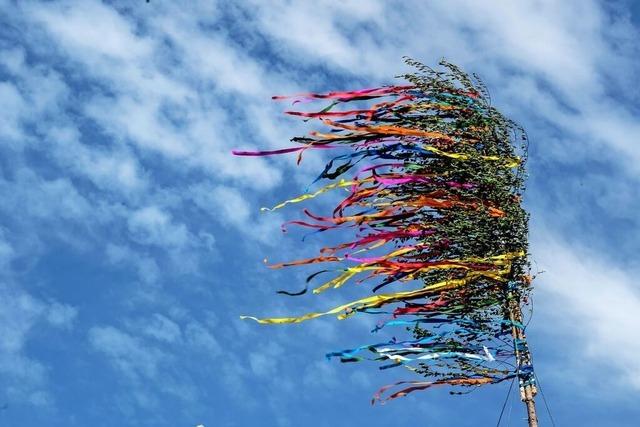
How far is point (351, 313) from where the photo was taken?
1542cm

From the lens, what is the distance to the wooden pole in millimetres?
16469

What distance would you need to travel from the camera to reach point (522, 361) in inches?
664

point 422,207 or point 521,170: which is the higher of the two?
point 521,170

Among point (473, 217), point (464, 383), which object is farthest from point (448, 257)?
point (464, 383)

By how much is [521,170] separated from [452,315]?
12.2 feet

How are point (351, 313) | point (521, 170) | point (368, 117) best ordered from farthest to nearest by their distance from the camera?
point (521, 170) < point (368, 117) < point (351, 313)

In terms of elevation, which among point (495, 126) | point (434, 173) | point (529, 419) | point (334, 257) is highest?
point (495, 126)

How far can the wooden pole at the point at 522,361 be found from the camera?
54.0ft

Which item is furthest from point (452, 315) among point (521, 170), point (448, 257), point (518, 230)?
point (521, 170)

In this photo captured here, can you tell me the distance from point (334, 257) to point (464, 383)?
4144 millimetres

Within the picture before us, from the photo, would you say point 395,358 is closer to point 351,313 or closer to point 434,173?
point 351,313

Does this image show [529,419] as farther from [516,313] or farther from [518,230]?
[518,230]

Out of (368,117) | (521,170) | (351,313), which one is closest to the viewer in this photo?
(351,313)

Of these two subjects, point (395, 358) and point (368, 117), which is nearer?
point (395, 358)
